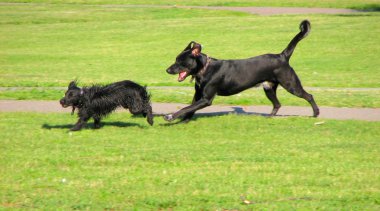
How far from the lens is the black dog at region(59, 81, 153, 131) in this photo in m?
11.6

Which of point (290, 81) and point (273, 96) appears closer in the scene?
point (290, 81)

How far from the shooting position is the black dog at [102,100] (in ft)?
38.2

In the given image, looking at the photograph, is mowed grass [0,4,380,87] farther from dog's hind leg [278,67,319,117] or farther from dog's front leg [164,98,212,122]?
dog's front leg [164,98,212,122]

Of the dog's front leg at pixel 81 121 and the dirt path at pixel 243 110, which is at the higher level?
the dog's front leg at pixel 81 121

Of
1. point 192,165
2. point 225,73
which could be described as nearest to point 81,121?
point 225,73

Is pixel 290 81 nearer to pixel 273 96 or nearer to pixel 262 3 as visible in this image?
pixel 273 96

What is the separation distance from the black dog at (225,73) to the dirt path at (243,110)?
66cm

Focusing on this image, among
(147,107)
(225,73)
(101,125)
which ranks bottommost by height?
(101,125)

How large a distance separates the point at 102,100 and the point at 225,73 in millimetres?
2242

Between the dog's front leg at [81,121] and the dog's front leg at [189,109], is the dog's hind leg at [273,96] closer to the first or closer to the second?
the dog's front leg at [189,109]

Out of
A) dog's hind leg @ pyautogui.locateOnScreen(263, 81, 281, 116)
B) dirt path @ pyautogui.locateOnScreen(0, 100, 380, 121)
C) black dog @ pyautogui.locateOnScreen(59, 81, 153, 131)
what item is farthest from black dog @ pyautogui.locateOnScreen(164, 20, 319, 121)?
black dog @ pyautogui.locateOnScreen(59, 81, 153, 131)

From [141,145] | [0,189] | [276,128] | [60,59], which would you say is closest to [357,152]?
[276,128]

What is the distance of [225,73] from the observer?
41.4 feet

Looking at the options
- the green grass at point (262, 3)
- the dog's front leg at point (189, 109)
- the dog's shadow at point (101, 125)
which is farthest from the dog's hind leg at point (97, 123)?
the green grass at point (262, 3)
